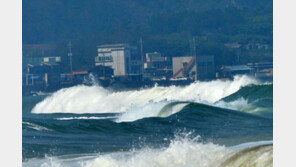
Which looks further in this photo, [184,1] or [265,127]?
[184,1]

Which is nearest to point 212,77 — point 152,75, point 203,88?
point 152,75

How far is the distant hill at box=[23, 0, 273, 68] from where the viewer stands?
4659 centimetres

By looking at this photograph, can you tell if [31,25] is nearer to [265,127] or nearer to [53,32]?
[53,32]

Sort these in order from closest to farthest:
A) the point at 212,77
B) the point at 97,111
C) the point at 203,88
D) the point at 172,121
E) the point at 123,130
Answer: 1. the point at 123,130
2. the point at 172,121
3. the point at 203,88
4. the point at 97,111
5. the point at 212,77

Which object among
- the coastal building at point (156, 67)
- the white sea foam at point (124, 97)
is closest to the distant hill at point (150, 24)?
the coastal building at point (156, 67)

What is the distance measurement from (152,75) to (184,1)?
63.7ft

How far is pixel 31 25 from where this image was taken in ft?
180

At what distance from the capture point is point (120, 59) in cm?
4341

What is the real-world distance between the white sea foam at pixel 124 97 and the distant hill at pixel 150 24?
9.73 metres

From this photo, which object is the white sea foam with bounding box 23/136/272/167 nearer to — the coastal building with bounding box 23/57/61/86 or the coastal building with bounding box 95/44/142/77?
the coastal building with bounding box 95/44/142/77

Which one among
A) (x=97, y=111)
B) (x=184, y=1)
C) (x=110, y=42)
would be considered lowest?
(x=97, y=111)

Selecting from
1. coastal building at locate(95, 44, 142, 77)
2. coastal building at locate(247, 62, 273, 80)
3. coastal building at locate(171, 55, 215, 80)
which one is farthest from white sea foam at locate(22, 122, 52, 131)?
coastal building at locate(95, 44, 142, 77)

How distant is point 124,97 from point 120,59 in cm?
983

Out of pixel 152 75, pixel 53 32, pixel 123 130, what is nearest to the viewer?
pixel 123 130
